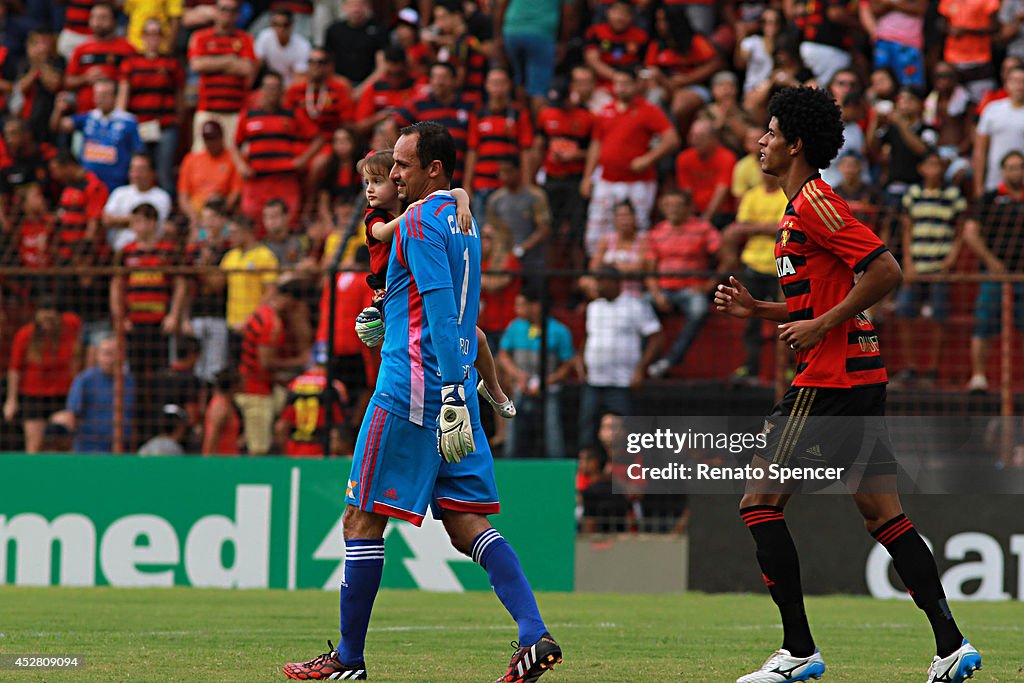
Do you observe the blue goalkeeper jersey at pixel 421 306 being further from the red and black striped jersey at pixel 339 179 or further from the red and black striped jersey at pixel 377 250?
the red and black striped jersey at pixel 339 179

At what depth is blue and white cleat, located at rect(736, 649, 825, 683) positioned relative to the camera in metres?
6.24

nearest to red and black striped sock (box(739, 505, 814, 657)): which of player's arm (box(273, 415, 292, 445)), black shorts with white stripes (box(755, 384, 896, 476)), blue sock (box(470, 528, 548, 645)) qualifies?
black shorts with white stripes (box(755, 384, 896, 476))

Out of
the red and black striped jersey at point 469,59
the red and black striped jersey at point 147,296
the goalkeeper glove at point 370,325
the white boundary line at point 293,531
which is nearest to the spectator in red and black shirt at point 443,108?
the red and black striped jersey at point 469,59

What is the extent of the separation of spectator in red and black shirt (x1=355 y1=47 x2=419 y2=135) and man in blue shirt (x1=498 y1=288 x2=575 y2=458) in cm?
517

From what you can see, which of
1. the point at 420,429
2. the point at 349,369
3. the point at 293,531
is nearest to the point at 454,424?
the point at 420,429

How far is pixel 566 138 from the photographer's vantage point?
54.3 feet

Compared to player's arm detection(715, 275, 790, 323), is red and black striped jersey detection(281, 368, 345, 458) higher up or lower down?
lower down

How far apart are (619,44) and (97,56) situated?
6254mm

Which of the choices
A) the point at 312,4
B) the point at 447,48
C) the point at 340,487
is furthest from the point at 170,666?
the point at 312,4

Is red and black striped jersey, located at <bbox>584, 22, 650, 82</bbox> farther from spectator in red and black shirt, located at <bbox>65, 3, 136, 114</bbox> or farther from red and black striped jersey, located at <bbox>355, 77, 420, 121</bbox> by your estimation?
spectator in red and black shirt, located at <bbox>65, 3, 136, 114</bbox>

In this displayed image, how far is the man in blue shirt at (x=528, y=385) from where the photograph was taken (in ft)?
42.2

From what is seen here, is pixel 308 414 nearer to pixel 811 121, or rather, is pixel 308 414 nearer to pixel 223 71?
pixel 223 71

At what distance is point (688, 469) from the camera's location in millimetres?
12211

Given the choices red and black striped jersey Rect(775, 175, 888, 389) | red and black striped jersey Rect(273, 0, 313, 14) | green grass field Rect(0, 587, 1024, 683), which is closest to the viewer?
red and black striped jersey Rect(775, 175, 888, 389)
